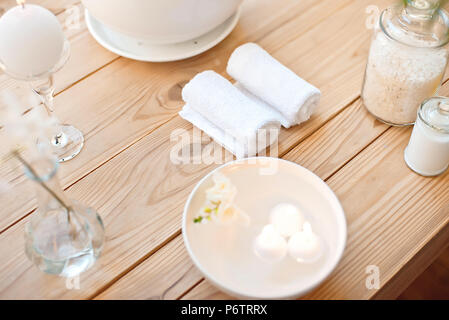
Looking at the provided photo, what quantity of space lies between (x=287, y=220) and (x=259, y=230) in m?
0.05

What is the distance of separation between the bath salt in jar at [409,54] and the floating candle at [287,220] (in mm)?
272

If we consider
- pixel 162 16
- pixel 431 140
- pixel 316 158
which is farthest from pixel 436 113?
pixel 162 16

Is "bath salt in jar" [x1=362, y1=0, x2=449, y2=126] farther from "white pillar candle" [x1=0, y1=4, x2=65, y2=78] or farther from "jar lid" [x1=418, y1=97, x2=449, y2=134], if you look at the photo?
"white pillar candle" [x1=0, y1=4, x2=65, y2=78]

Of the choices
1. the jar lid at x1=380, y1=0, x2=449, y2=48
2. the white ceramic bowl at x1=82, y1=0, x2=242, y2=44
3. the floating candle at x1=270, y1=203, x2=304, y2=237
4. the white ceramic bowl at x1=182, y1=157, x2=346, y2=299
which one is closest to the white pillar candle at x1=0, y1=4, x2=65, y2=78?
the white ceramic bowl at x1=82, y1=0, x2=242, y2=44

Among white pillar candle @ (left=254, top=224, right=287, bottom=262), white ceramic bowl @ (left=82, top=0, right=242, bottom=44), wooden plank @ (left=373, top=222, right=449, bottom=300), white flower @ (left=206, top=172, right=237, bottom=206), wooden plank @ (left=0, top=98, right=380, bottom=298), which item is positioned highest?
white ceramic bowl @ (left=82, top=0, right=242, bottom=44)

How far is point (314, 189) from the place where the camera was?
0.80 m

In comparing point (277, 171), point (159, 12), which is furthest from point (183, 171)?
point (159, 12)

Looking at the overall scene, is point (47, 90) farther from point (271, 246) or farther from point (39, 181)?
point (271, 246)

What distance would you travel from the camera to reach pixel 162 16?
3.00ft

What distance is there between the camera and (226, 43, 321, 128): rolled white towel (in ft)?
2.93

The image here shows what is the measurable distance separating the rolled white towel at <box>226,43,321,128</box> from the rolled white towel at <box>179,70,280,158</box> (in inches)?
1.1

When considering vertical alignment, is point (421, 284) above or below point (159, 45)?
below
